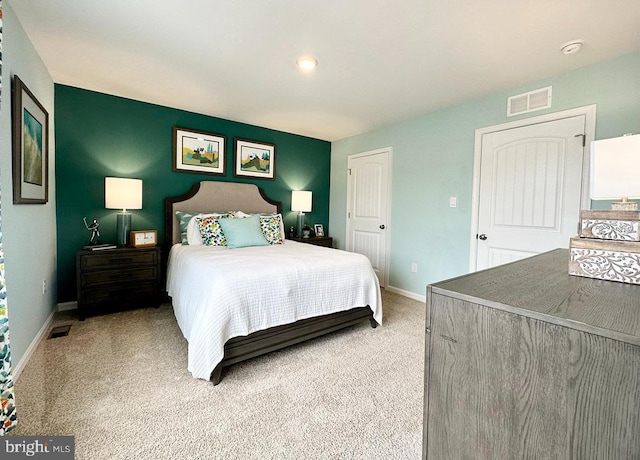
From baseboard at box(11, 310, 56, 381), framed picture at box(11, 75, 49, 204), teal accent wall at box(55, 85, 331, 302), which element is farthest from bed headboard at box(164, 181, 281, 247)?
baseboard at box(11, 310, 56, 381)

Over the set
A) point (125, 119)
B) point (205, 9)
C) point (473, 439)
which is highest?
point (205, 9)

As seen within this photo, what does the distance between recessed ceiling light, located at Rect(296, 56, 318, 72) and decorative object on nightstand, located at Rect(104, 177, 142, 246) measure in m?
2.04

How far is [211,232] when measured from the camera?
3279mm

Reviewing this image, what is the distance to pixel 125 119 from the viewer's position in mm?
3283

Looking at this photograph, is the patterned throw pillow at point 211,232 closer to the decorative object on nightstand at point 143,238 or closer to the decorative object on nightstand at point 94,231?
the decorative object on nightstand at point 143,238

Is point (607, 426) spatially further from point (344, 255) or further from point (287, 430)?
point (344, 255)

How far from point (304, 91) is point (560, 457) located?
3.09 metres

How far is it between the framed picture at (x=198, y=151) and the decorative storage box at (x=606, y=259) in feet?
12.3

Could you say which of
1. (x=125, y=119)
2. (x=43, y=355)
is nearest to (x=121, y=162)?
(x=125, y=119)

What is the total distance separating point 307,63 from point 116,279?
2.75m

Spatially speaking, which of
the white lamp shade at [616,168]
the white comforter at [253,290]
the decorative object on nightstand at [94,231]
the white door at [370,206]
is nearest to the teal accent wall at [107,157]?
the decorative object on nightstand at [94,231]

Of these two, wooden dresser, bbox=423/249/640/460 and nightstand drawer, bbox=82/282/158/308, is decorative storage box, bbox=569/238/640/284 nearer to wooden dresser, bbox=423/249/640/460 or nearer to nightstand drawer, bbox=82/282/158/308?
wooden dresser, bbox=423/249/640/460

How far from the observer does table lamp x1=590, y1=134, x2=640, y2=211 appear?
1.04m

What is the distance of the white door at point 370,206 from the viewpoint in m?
4.14
